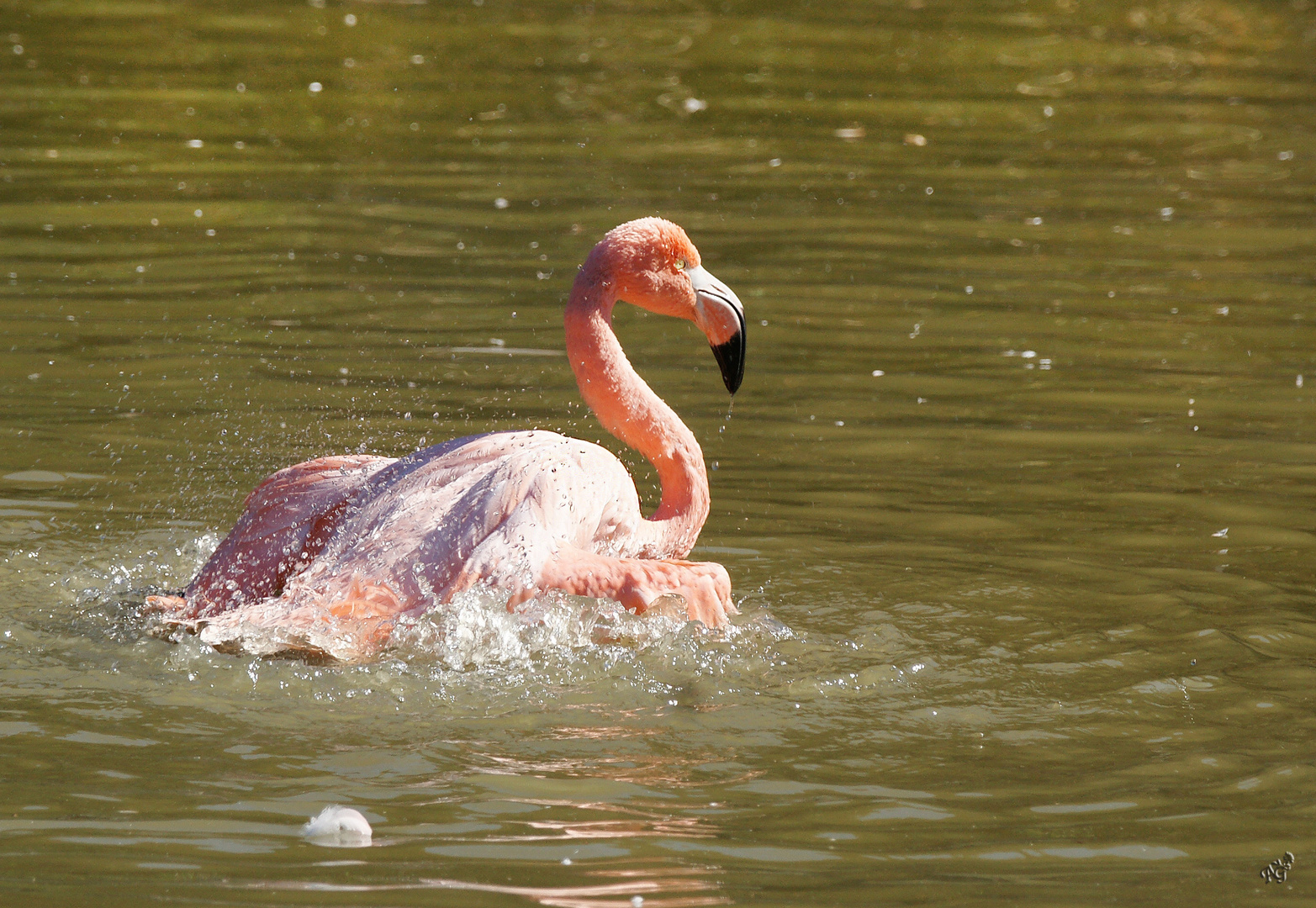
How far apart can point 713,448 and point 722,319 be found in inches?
75.0

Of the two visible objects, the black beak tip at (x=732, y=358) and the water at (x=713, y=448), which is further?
the black beak tip at (x=732, y=358)

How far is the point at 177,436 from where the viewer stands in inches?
308

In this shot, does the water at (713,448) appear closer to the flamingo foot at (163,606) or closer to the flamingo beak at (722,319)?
the flamingo foot at (163,606)

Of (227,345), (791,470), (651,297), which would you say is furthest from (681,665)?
(227,345)

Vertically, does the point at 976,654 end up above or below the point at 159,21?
below

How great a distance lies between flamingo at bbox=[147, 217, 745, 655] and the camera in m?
5.21

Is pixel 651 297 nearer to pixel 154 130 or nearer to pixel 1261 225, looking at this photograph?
pixel 1261 225

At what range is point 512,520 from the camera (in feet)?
17.4

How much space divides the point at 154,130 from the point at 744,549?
8.76m

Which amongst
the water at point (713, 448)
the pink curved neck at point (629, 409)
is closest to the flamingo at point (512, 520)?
the pink curved neck at point (629, 409)

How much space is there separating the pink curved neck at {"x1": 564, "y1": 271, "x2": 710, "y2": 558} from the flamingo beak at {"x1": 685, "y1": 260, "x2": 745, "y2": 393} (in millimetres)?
308

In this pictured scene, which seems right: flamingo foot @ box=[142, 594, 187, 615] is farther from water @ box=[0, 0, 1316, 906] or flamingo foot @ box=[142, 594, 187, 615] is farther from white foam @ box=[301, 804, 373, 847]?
white foam @ box=[301, 804, 373, 847]

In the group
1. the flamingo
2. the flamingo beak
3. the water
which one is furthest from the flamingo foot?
the flamingo beak

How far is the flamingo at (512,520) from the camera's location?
5.21 m
